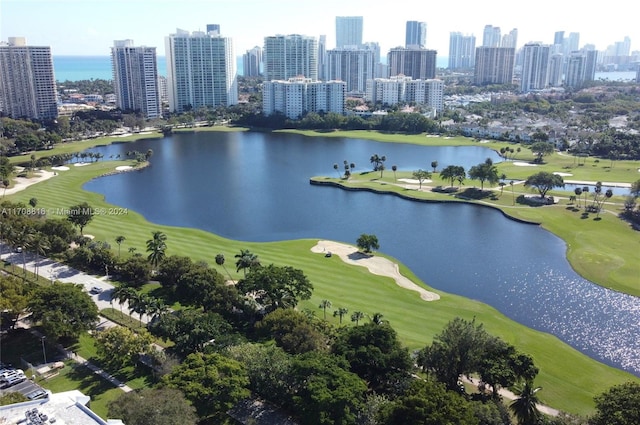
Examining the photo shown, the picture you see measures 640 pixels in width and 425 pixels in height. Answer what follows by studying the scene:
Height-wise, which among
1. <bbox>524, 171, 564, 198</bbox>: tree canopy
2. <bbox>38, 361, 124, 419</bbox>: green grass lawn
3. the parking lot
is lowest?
<bbox>38, 361, 124, 419</bbox>: green grass lawn

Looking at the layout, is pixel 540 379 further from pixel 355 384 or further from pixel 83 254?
pixel 83 254

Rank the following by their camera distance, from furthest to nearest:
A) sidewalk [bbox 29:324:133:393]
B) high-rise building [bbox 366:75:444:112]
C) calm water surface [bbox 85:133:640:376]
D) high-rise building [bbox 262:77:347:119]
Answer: high-rise building [bbox 366:75:444:112] → high-rise building [bbox 262:77:347:119] → calm water surface [bbox 85:133:640:376] → sidewalk [bbox 29:324:133:393]

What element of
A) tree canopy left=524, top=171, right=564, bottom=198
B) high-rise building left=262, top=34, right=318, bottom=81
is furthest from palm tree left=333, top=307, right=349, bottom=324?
high-rise building left=262, top=34, right=318, bottom=81

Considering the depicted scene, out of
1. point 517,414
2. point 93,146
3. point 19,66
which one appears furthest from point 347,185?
point 19,66

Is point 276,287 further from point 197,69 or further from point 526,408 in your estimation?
point 197,69

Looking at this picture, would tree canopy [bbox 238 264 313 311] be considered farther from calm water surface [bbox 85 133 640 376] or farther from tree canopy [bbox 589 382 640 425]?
tree canopy [bbox 589 382 640 425]

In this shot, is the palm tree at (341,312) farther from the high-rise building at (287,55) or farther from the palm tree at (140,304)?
the high-rise building at (287,55)

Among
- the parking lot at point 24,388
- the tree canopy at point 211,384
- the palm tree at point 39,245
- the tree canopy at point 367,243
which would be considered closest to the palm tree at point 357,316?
the tree canopy at point 211,384
